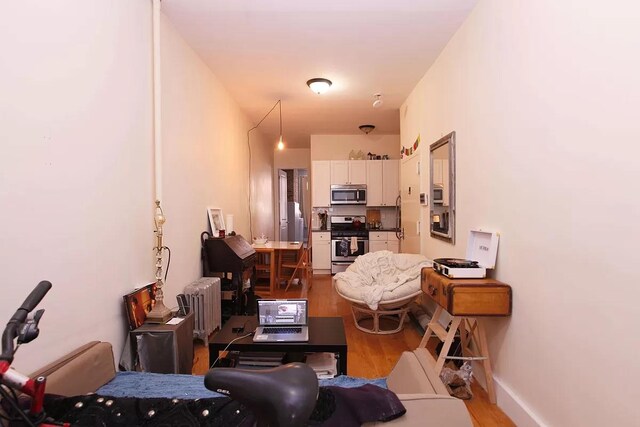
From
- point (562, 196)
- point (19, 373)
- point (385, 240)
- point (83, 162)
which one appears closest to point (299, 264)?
point (385, 240)

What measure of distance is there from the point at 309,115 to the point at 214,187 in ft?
7.88

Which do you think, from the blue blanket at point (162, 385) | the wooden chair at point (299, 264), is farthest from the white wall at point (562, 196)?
the wooden chair at point (299, 264)

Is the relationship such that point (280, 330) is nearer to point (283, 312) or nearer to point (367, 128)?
point (283, 312)

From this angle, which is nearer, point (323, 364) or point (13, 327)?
point (13, 327)

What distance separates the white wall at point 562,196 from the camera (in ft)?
4.47

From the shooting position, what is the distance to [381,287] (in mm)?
3584

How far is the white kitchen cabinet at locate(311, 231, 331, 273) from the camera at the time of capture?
670 centimetres

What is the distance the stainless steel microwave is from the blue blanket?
5085mm

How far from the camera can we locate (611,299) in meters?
1.42

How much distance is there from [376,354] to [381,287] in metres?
0.70

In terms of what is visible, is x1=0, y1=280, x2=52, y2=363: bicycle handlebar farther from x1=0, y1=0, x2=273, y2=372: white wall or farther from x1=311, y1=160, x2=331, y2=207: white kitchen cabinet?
x1=311, y1=160, x2=331, y2=207: white kitchen cabinet

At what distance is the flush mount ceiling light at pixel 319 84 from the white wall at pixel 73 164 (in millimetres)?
2063

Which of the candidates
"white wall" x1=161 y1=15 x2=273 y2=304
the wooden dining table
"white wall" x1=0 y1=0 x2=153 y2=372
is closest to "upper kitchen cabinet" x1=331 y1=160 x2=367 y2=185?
the wooden dining table

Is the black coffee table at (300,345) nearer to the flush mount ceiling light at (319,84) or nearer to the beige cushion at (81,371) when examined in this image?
the beige cushion at (81,371)
